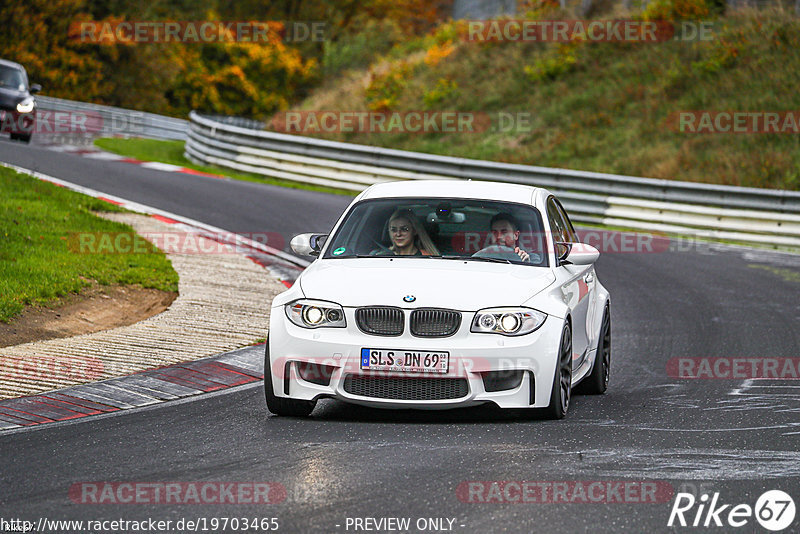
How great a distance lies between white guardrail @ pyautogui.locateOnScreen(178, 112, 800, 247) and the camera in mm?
20828

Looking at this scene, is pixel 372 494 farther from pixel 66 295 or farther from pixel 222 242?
pixel 222 242

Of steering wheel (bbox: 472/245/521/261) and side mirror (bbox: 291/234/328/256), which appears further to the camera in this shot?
side mirror (bbox: 291/234/328/256)

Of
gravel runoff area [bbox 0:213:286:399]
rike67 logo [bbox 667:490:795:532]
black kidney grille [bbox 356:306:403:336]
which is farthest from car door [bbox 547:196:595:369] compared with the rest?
gravel runoff area [bbox 0:213:286:399]

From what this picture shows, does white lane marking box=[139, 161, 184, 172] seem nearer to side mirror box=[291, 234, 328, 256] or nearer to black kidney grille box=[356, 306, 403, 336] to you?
side mirror box=[291, 234, 328, 256]

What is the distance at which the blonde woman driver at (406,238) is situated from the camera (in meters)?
8.48

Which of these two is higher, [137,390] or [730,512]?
[730,512]

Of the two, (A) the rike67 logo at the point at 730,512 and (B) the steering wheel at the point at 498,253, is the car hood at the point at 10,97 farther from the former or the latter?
(A) the rike67 logo at the point at 730,512

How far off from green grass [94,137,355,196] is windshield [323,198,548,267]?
54.6ft

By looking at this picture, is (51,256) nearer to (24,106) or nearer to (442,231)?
(442,231)

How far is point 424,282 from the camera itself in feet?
24.7

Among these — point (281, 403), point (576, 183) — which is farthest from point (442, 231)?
point (576, 183)

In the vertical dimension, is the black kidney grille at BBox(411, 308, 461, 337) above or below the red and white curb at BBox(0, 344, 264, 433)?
above

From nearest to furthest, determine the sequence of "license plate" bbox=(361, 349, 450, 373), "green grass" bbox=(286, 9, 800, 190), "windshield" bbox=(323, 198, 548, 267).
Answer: "license plate" bbox=(361, 349, 450, 373) → "windshield" bbox=(323, 198, 548, 267) → "green grass" bbox=(286, 9, 800, 190)

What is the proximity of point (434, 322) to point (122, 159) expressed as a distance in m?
22.2
